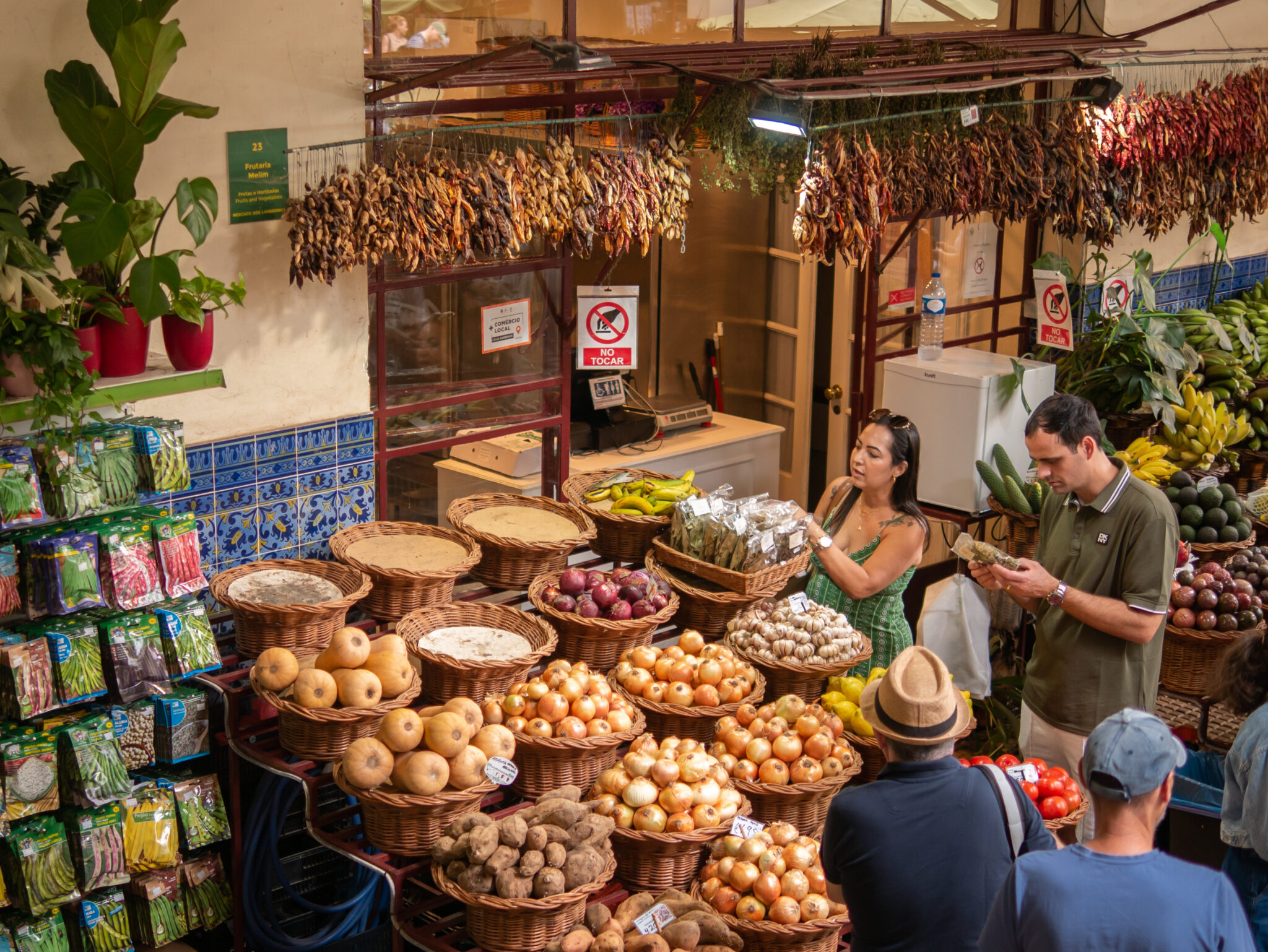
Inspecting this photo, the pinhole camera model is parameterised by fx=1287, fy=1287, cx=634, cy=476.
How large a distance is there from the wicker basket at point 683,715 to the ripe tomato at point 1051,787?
33.4 inches

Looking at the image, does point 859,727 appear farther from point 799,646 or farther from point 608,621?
point 608,621

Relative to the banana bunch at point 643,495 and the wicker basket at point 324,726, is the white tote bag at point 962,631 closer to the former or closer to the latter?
the banana bunch at point 643,495

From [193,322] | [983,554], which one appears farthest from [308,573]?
[983,554]

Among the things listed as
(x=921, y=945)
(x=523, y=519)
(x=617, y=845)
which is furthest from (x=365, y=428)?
(x=921, y=945)

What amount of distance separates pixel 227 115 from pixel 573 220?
1.19m

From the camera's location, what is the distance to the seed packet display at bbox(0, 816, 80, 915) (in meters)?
3.41

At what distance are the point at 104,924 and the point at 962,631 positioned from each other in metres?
2.93

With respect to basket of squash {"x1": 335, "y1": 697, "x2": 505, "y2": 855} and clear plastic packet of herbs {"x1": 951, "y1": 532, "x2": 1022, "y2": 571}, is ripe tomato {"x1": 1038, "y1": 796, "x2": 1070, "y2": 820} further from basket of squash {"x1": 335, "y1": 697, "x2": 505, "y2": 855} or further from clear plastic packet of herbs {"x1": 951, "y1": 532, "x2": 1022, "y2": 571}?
basket of squash {"x1": 335, "y1": 697, "x2": 505, "y2": 855}

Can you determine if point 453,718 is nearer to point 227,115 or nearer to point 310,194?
point 310,194

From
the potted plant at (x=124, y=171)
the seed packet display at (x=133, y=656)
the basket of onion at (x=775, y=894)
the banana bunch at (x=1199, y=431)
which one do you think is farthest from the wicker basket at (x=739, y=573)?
the banana bunch at (x=1199, y=431)

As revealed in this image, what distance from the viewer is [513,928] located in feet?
10.0

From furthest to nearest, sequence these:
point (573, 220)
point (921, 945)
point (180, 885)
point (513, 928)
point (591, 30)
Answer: point (591, 30)
point (573, 220)
point (180, 885)
point (513, 928)
point (921, 945)

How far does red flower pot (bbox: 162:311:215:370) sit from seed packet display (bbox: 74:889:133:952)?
1527mm

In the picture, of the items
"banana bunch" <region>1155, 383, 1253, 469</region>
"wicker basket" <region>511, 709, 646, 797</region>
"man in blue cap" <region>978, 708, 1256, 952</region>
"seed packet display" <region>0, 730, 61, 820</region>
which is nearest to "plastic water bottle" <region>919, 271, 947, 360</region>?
"banana bunch" <region>1155, 383, 1253, 469</region>
